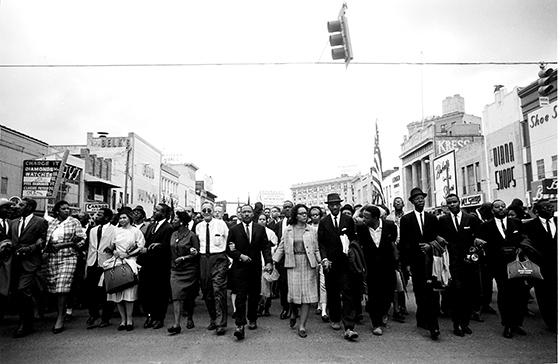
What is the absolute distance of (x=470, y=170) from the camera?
119 feet

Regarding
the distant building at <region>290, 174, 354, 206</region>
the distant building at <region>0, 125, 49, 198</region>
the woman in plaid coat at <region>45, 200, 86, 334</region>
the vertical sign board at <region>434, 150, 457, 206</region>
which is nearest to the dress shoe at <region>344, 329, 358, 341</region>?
the woman in plaid coat at <region>45, 200, 86, 334</region>

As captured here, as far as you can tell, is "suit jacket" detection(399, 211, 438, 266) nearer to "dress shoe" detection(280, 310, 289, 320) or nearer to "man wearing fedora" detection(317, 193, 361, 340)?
"man wearing fedora" detection(317, 193, 361, 340)

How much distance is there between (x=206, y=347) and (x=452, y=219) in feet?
12.5

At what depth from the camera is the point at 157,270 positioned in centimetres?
686

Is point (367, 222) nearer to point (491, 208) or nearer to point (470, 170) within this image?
point (491, 208)

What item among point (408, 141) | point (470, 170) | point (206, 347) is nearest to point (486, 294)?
point (206, 347)

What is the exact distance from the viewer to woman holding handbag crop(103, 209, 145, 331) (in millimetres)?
6500

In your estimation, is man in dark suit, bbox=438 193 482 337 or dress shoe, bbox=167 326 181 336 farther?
dress shoe, bbox=167 326 181 336

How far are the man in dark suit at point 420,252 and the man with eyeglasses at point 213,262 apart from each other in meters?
2.63

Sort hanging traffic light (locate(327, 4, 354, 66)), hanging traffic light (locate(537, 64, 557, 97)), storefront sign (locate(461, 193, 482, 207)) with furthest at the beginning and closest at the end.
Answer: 1. storefront sign (locate(461, 193, 482, 207))
2. hanging traffic light (locate(537, 64, 557, 97))
3. hanging traffic light (locate(327, 4, 354, 66))

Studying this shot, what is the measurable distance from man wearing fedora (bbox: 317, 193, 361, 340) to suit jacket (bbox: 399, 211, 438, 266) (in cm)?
74

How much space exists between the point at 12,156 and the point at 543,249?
25619mm

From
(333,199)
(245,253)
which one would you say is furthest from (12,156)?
(333,199)

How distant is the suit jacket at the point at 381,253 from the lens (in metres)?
6.46
